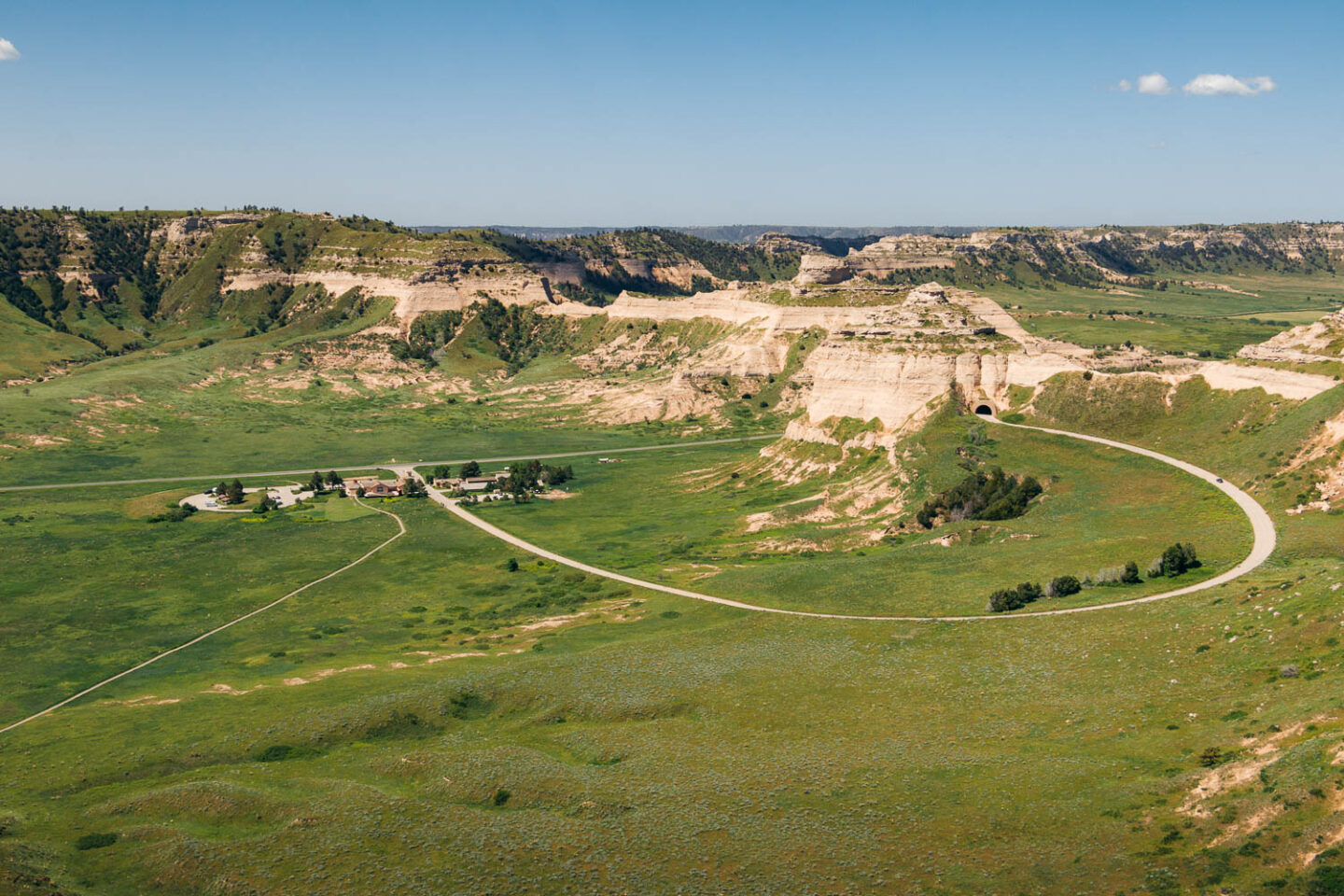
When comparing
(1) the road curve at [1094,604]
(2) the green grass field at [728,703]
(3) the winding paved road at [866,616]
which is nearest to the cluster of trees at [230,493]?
(2) the green grass field at [728,703]

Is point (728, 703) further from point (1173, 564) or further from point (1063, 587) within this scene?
point (1173, 564)

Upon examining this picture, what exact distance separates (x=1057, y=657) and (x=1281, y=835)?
92.8ft

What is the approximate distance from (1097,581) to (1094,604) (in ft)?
17.6

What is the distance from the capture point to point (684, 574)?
106m

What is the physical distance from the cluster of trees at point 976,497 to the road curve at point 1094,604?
15.6 meters

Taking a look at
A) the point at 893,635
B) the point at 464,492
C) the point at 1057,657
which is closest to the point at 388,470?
the point at 464,492

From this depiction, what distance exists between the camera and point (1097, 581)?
81750mm

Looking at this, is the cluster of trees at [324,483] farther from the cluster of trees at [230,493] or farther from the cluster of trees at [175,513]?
the cluster of trees at [175,513]

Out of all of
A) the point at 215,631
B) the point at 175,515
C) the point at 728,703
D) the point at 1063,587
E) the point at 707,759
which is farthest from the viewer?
the point at 175,515

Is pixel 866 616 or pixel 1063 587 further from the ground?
pixel 1063 587

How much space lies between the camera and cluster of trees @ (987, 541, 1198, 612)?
80.1 m

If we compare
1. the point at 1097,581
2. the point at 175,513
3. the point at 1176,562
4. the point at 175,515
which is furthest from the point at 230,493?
the point at 1176,562

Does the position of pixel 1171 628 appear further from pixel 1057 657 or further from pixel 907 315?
pixel 907 315

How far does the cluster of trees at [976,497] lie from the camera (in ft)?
365
